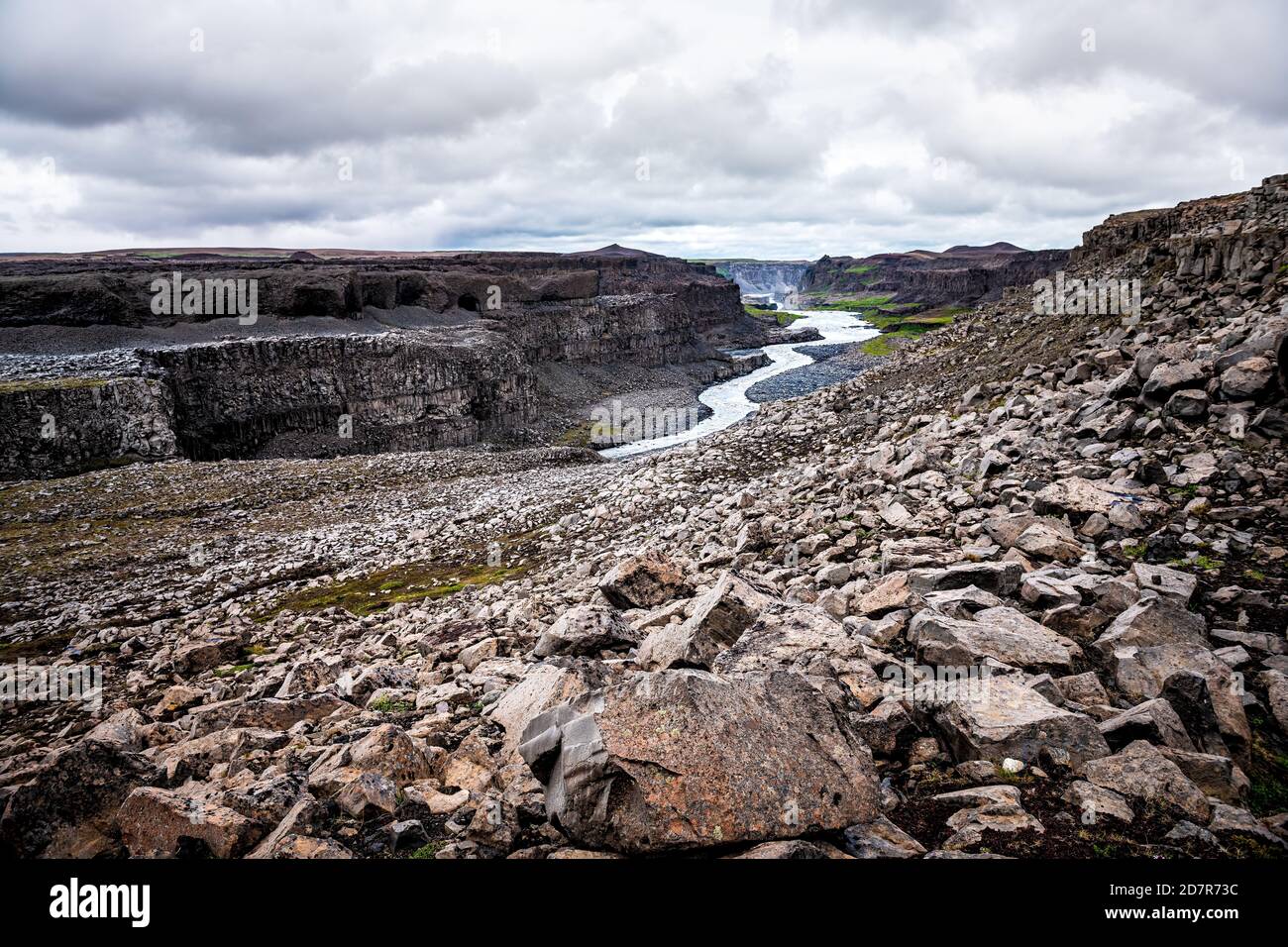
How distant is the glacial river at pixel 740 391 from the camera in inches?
2564

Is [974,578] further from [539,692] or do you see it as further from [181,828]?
[181,828]

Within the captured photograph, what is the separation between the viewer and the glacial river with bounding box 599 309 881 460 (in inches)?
2564

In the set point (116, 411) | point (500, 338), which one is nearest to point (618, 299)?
point (500, 338)

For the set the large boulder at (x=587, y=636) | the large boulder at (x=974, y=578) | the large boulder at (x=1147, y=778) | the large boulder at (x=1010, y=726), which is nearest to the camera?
the large boulder at (x=1147, y=778)

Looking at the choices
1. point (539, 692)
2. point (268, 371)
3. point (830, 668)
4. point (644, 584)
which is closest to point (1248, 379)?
point (830, 668)

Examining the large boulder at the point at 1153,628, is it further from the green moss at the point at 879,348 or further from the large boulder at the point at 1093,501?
the green moss at the point at 879,348

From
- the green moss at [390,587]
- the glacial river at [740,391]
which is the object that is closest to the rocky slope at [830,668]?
the green moss at [390,587]

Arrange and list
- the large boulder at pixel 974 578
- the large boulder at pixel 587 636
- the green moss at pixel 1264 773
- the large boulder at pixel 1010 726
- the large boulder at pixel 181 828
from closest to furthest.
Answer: the green moss at pixel 1264 773, the large boulder at pixel 181 828, the large boulder at pixel 1010 726, the large boulder at pixel 974 578, the large boulder at pixel 587 636

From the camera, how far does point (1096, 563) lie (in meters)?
9.39

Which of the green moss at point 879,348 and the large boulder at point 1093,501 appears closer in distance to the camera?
the large boulder at point 1093,501

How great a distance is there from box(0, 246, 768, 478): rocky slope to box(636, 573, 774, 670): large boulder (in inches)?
1893

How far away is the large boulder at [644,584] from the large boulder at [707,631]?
2818 mm

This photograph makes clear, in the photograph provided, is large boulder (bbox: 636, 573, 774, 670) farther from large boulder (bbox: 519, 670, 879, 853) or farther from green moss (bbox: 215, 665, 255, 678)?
green moss (bbox: 215, 665, 255, 678)

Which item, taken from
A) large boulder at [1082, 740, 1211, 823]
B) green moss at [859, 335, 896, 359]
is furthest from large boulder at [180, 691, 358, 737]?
green moss at [859, 335, 896, 359]
